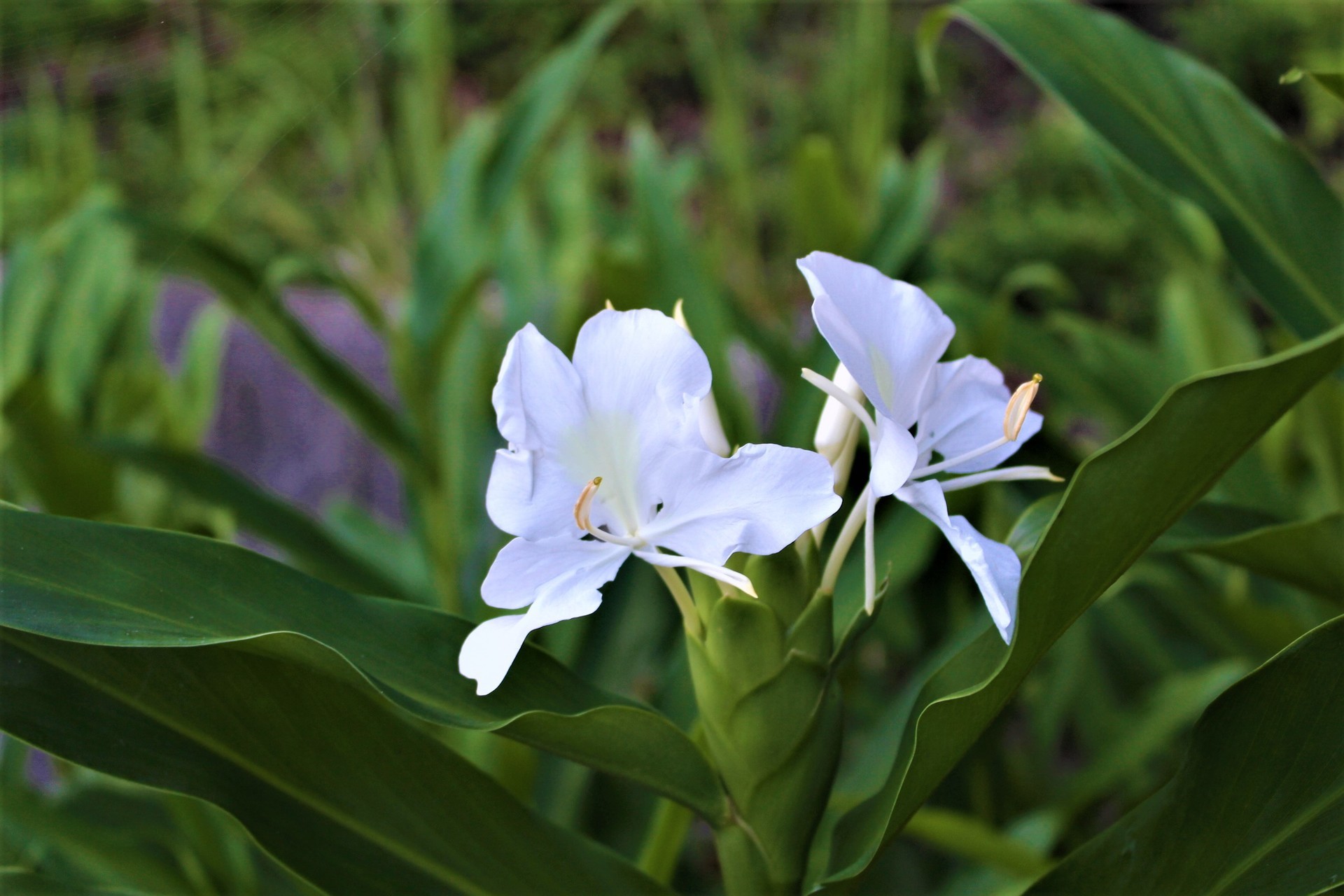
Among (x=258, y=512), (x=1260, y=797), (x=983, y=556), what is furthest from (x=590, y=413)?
(x=258, y=512)

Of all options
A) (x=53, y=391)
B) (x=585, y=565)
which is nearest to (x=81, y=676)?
(x=585, y=565)

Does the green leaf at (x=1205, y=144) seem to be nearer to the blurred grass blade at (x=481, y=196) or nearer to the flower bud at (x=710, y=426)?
the flower bud at (x=710, y=426)

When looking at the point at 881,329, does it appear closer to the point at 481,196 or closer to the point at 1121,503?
the point at 1121,503

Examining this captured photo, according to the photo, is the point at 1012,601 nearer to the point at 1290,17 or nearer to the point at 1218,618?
the point at 1218,618

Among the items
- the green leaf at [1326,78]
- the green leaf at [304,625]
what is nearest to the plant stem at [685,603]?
the green leaf at [304,625]

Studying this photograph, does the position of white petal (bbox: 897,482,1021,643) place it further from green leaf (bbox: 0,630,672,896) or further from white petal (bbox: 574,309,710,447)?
green leaf (bbox: 0,630,672,896)
